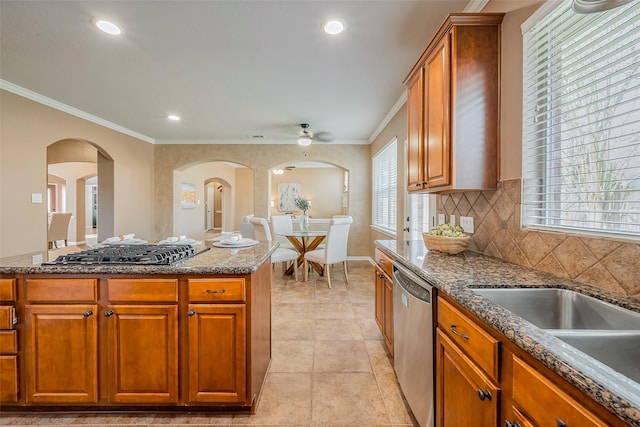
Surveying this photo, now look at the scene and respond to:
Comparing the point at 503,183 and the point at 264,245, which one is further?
the point at 264,245

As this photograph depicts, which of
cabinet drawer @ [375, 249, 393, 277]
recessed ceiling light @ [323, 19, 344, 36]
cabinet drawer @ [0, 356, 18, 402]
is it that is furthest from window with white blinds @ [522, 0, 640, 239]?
cabinet drawer @ [0, 356, 18, 402]

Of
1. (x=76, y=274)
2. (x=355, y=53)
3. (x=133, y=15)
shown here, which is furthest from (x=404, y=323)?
(x=133, y=15)

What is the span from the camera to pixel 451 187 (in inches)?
67.8

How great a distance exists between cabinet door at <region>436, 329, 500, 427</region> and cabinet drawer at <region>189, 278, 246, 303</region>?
3.45 feet

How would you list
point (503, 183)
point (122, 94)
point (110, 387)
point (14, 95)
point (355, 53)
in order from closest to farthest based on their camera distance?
point (110, 387)
point (503, 183)
point (355, 53)
point (14, 95)
point (122, 94)

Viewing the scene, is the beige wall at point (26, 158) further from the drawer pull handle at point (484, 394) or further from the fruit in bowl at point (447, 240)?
the drawer pull handle at point (484, 394)

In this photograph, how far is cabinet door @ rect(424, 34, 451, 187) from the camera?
1.74 m

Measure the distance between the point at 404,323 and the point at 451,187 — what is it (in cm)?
89

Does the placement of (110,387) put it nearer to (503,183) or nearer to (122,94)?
(503,183)

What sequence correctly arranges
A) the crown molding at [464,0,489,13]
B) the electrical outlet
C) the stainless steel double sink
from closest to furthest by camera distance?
the stainless steel double sink < the crown molding at [464,0,489,13] < the electrical outlet

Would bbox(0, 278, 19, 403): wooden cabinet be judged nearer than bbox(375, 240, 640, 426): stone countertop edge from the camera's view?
No

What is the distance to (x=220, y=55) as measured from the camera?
265cm

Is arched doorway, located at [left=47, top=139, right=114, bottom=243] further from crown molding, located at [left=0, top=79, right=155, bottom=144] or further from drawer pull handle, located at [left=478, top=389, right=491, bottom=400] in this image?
drawer pull handle, located at [left=478, top=389, right=491, bottom=400]

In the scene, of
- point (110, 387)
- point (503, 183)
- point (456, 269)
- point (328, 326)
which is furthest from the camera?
point (328, 326)
